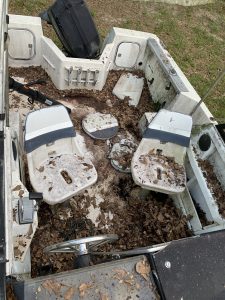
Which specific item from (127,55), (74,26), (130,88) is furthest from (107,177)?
(74,26)

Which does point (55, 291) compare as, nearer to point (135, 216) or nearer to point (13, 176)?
point (13, 176)

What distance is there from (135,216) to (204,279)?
5.52 ft

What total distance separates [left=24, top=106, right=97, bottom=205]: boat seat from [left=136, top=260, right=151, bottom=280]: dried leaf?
53.8 inches

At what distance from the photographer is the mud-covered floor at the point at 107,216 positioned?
3527 mm

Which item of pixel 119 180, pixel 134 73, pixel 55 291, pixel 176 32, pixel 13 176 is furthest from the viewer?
pixel 176 32

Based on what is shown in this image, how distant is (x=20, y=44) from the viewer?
14.6ft

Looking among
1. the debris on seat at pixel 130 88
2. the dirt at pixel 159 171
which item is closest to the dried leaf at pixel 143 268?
the dirt at pixel 159 171

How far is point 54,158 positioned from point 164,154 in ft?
4.31

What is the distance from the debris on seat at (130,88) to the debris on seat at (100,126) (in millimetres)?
514

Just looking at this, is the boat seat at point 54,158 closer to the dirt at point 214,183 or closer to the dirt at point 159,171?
the dirt at point 159,171

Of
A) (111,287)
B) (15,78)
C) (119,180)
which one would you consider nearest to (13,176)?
(111,287)

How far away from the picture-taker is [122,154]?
4324 mm

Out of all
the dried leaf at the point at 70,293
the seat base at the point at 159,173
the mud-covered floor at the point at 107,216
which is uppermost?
the dried leaf at the point at 70,293

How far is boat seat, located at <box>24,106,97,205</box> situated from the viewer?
137 inches
